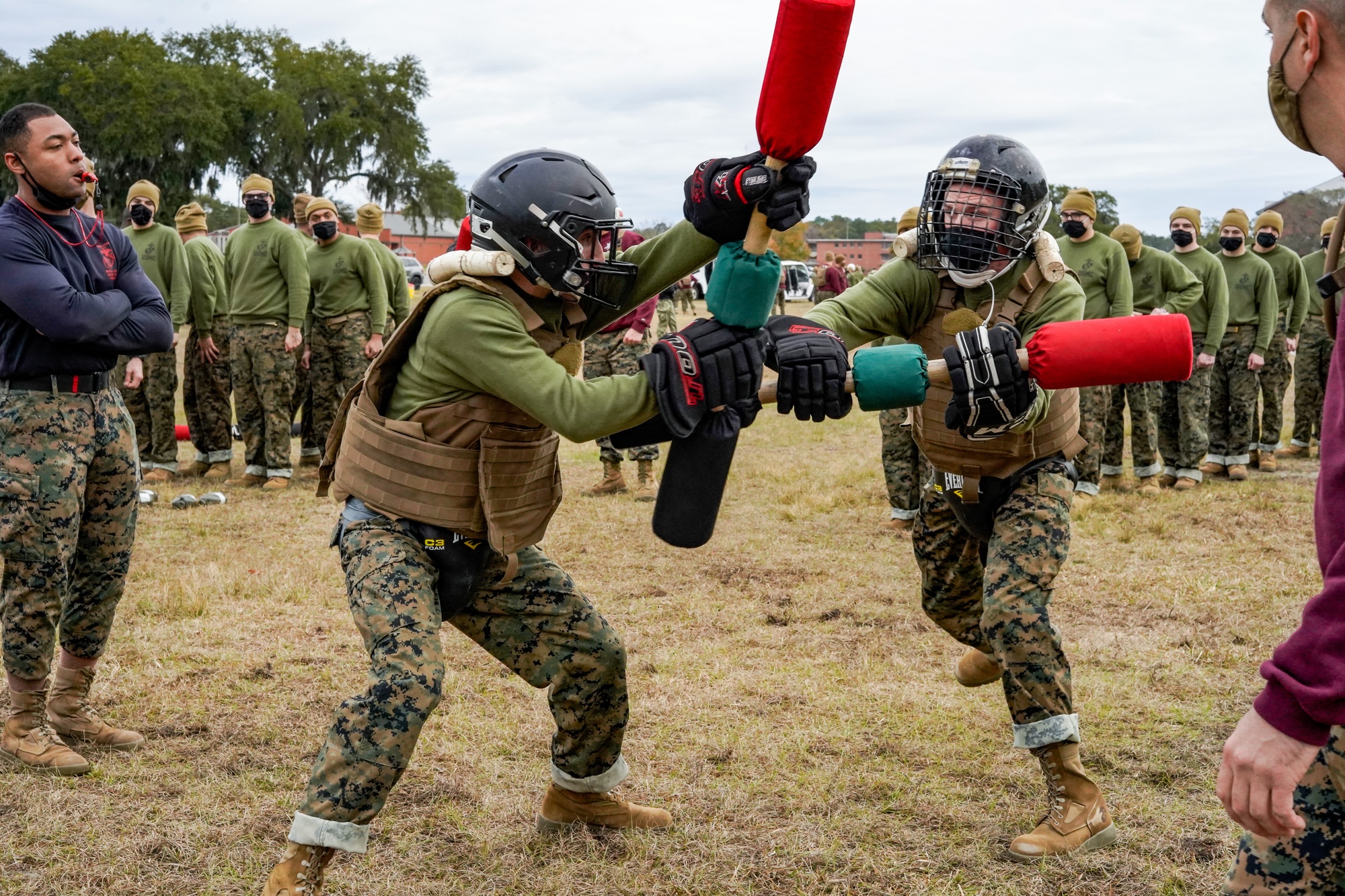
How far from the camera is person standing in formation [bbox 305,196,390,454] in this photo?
1133 cm

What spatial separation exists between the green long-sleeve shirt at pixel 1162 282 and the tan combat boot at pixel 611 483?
526 cm

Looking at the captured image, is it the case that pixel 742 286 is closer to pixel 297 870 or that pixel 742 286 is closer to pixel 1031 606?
pixel 1031 606

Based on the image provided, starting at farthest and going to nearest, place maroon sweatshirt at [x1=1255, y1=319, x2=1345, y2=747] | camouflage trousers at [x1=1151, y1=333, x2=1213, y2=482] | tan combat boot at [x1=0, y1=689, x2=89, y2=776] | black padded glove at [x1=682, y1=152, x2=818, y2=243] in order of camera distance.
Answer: camouflage trousers at [x1=1151, y1=333, x2=1213, y2=482], tan combat boot at [x1=0, y1=689, x2=89, y2=776], black padded glove at [x1=682, y1=152, x2=818, y2=243], maroon sweatshirt at [x1=1255, y1=319, x2=1345, y2=747]

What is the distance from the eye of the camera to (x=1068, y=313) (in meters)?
4.45

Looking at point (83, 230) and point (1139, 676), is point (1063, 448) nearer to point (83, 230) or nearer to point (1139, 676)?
point (1139, 676)

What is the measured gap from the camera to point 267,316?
35.8ft

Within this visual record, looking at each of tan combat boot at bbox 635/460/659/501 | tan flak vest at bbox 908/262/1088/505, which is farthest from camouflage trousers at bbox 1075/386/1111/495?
tan flak vest at bbox 908/262/1088/505

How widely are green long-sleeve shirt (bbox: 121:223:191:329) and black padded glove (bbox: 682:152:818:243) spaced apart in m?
8.64

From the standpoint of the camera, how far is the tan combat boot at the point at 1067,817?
405cm

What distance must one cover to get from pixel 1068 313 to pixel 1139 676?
8.00ft

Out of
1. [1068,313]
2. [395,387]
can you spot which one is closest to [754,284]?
[395,387]

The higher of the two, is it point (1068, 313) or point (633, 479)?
point (1068, 313)

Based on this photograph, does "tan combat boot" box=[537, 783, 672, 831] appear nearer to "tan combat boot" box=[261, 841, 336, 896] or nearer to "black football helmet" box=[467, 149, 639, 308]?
"tan combat boot" box=[261, 841, 336, 896]

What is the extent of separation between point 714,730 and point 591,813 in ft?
3.57
